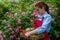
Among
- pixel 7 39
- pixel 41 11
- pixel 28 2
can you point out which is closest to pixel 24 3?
pixel 28 2

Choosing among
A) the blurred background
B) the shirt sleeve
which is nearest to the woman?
the shirt sleeve

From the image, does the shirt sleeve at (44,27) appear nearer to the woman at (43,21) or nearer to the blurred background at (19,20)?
the woman at (43,21)

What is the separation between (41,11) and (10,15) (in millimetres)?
1329

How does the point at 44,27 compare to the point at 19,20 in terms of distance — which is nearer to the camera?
the point at 44,27

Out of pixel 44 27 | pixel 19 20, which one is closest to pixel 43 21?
pixel 44 27

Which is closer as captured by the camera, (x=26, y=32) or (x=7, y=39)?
(x=26, y=32)

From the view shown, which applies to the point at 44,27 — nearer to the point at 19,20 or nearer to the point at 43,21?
the point at 43,21

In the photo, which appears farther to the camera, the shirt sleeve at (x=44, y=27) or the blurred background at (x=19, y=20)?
the blurred background at (x=19, y=20)

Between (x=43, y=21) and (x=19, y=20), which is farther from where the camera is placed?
(x=19, y=20)

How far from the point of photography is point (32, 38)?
5.53 meters

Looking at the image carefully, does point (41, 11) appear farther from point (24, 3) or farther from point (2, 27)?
point (24, 3)

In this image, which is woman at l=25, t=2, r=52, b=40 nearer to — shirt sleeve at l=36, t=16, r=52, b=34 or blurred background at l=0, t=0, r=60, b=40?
shirt sleeve at l=36, t=16, r=52, b=34

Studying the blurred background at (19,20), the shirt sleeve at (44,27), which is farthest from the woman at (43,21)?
the blurred background at (19,20)

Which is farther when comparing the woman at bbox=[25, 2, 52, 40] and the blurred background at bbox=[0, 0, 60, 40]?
the blurred background at bbox=[0, 0, 60, 40]
